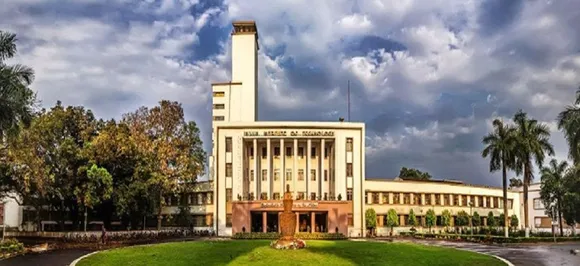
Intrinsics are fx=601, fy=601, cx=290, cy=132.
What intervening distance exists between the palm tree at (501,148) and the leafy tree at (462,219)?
69.6ft

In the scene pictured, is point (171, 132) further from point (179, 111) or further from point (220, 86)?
point (220, 86)

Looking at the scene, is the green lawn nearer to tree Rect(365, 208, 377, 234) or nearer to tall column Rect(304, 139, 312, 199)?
tree Rect(365, 208, 377, 234)

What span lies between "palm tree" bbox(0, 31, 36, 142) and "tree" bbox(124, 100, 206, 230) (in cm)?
2970

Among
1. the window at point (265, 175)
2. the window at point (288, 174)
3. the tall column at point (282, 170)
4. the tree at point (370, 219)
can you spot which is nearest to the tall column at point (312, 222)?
the tall column at point (282, 170)

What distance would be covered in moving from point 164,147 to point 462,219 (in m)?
40.8

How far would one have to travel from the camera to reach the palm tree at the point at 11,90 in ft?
104

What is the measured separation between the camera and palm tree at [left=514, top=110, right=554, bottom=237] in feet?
192

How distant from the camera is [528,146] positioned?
192ft

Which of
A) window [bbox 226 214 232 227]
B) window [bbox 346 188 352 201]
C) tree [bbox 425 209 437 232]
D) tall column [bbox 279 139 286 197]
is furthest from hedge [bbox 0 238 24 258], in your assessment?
tree [bbox 425 209 437 232]

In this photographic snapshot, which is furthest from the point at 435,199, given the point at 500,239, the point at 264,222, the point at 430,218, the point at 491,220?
the point at 500,239

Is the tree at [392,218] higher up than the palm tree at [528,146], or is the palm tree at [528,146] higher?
the palm tree at [528,146]

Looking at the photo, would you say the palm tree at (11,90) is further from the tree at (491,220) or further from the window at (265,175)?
the tree at (491,220)

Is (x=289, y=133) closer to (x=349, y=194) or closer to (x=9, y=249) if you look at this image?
(x=349, y=194)

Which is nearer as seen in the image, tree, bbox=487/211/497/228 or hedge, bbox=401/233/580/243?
hedge, bbox=401/233/580/243
